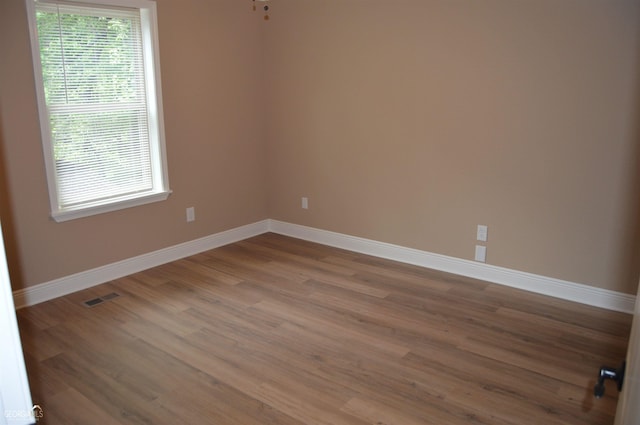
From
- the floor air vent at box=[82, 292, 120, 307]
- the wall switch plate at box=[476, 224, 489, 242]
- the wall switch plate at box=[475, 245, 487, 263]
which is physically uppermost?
the wall switch plate at box=[476, 224, 489, 242]

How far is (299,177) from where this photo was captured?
4910 mm

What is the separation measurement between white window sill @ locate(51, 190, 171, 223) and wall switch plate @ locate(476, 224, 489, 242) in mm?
2510

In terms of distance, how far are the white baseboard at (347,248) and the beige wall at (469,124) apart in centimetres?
7

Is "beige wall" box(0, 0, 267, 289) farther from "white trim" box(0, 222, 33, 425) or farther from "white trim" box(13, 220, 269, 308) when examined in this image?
"white trim" box(0, 222, 33, 425)

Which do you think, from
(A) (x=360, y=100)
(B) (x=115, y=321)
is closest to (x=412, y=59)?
(A) (x=360, y=100)

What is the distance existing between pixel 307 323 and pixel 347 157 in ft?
5.75

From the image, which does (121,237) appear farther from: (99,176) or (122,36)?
(122,36)

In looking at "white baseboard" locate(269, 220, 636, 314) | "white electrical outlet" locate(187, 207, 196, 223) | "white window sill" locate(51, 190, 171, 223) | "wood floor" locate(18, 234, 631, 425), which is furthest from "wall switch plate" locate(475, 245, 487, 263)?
"white window sill" locate(51, 190, 171, 223)

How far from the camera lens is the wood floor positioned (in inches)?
95.9

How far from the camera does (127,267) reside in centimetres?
408

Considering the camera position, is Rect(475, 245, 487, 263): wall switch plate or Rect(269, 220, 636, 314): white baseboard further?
Rect(475, 245, 487, 263): wall switch plate

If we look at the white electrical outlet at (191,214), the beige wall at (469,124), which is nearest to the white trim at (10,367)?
the beige wall at (469,124)

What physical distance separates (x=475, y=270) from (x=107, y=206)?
2.85 meters

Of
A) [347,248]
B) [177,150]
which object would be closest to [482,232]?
[347,248]
